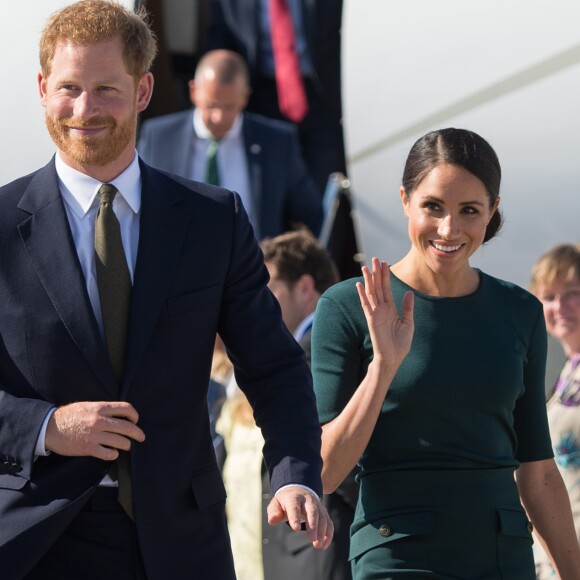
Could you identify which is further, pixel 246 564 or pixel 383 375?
pixel 246 564

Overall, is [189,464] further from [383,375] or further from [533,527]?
[533,527]

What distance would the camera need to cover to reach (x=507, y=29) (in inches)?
188

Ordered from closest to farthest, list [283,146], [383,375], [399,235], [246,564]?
[383,375] → [246,564] → [399,235] → [283,146]

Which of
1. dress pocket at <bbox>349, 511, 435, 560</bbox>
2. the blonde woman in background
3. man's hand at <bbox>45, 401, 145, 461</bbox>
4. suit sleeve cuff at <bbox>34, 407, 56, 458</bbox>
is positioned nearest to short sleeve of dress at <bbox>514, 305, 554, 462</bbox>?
dress pocket at <bbox>349, 511, 435, 560</bbox>

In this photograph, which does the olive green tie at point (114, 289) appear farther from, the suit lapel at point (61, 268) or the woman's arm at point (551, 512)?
the woman's arm at point (551, 512)

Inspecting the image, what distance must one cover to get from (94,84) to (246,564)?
195 centimetres

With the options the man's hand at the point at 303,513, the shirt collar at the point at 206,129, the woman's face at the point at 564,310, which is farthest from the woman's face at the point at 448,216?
the shirt collar at the point at 206,129

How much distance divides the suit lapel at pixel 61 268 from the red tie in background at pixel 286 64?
4.93 meters

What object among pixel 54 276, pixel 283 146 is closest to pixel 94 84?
pixel 54 276

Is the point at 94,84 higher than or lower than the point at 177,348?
higher

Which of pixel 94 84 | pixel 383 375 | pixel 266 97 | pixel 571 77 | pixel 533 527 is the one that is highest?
pixel 266 97

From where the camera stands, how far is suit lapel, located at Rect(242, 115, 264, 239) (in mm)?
6660

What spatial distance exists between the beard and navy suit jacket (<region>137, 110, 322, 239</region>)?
408cm

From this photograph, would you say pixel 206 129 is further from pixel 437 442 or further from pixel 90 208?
pixel 90 208
